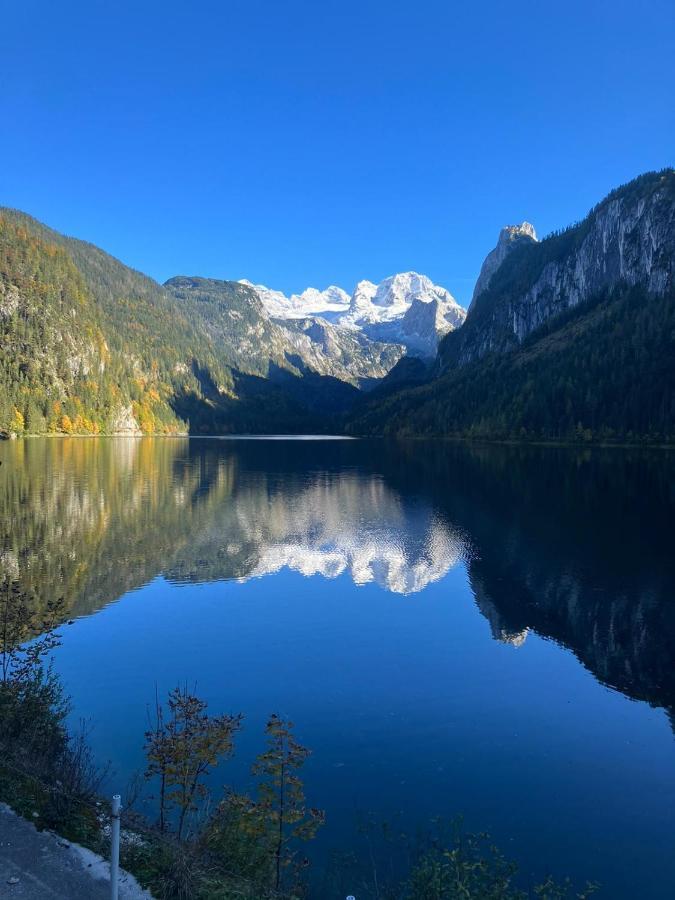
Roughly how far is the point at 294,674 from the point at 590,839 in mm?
13919

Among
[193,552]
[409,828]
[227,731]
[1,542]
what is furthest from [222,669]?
[1,542]

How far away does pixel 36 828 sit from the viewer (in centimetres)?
1113

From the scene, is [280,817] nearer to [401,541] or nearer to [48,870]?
[48,870]

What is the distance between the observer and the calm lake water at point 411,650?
56.6ft

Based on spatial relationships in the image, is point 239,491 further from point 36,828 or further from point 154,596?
point 36,828

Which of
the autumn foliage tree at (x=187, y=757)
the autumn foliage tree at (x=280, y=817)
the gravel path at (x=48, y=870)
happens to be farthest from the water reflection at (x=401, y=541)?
the gravel path at (x=48, y=870)

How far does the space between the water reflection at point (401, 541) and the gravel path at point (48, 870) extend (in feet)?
74.4

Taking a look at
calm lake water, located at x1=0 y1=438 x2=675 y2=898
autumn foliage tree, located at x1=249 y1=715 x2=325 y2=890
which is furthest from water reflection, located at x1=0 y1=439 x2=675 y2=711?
autumn foliage tree, located at x1=249 y1=715 x2=325 y2=890

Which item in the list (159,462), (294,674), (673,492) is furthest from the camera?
(159,462)

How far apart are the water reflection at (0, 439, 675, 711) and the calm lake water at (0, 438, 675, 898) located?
11.7 inches

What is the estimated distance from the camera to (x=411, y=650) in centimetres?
3020

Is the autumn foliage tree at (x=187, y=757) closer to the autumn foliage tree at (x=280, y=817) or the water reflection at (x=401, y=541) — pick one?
the autumn foliage tree at (x=280, y=817)

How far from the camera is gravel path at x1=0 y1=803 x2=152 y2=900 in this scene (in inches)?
377

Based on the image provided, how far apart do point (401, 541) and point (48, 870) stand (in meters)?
47.3
